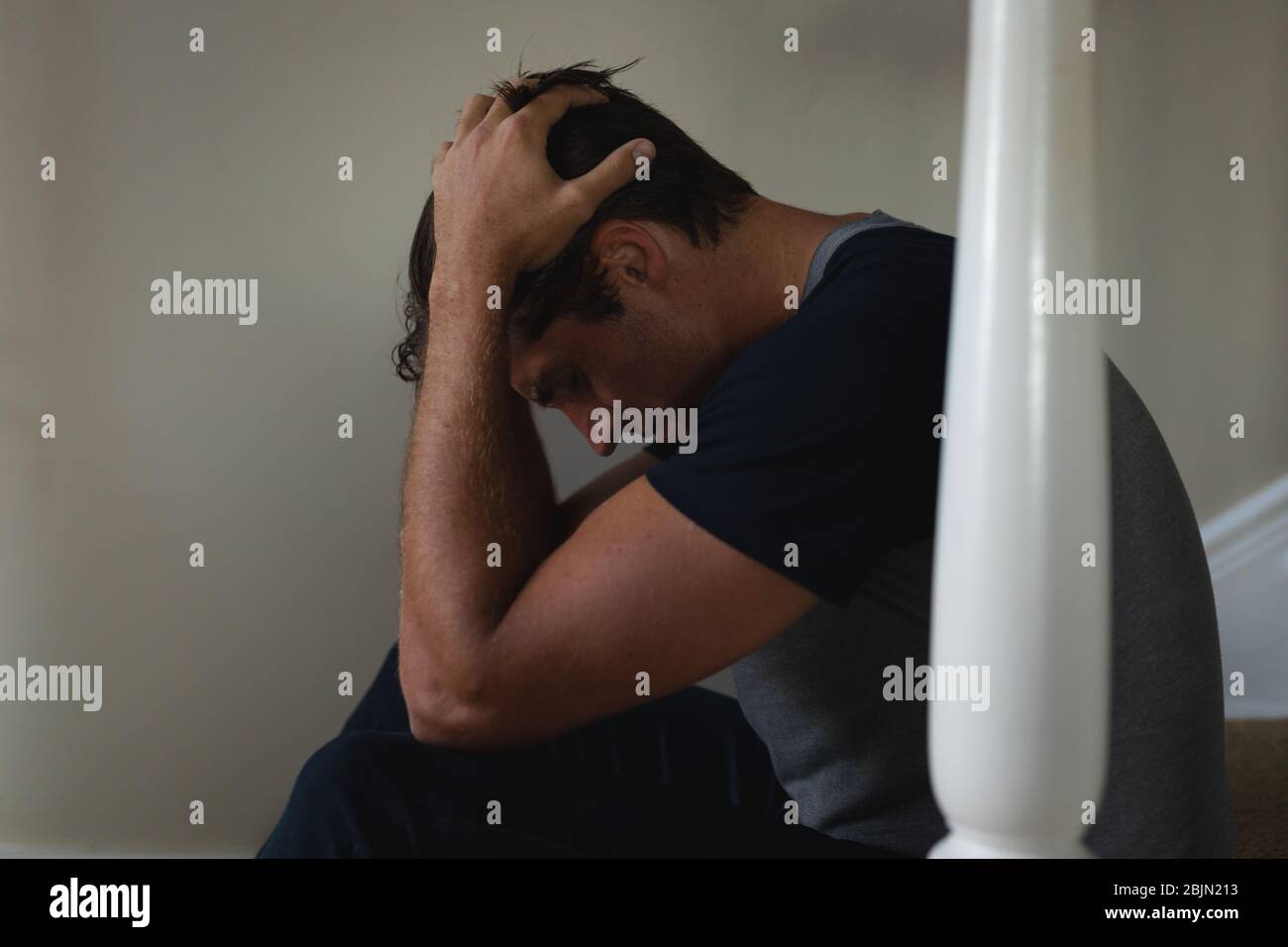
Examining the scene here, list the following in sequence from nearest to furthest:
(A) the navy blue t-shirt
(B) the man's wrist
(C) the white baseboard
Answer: (A) the navy blue t-shirt, (B) the man's wrist, (C) the white baseboard

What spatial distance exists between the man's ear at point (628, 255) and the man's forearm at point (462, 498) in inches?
4.2

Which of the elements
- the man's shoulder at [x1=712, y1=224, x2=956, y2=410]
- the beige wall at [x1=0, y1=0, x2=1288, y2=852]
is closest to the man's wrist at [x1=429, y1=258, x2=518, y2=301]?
the man's shoulder at [x1=712, y1=224, x2=956, y2=410]

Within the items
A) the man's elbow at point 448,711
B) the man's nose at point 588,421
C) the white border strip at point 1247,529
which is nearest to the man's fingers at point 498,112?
the man's nose at point 588,421

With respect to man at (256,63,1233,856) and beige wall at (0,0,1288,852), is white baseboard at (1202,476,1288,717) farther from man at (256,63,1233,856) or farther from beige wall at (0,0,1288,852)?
man at (256,63,1233,856)

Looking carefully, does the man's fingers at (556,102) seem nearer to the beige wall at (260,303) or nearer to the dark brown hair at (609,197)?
the dark brown hair at (609,197)

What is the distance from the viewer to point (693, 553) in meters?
0.61

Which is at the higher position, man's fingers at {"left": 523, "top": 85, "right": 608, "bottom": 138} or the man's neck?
man's fingers at {"left": 523, "top": 85, "right": 608, "bottom": 138}

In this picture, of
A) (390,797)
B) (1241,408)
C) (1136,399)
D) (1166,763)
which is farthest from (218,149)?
(1241,408)

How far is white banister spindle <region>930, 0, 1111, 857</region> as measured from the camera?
1.28 feet

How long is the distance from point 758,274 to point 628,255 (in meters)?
0.12

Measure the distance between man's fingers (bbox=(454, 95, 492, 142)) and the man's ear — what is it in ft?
0.44

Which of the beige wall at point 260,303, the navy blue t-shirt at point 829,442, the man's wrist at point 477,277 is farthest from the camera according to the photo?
the beige wall at point 260,303

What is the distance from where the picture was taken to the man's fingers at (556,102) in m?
0.85

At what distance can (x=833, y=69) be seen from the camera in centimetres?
155
